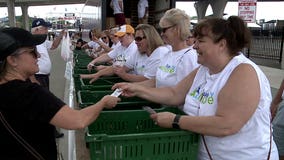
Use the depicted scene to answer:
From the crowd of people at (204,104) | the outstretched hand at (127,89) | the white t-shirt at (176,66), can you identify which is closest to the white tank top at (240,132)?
the crowd of people at (204,104)

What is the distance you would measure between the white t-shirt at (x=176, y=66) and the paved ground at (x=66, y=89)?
3.21 ft

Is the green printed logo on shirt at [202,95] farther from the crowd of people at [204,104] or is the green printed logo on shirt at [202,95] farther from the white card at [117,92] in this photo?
the white card at [117,92]

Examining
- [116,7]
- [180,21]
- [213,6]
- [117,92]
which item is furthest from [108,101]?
[213,6]

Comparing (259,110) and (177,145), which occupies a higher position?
(259,110)

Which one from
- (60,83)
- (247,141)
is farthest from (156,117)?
(60,83)

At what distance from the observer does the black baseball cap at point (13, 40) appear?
202 centimetres

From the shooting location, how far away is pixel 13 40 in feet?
6.79

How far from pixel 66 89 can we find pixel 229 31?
6.87m

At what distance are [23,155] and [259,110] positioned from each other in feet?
4.81

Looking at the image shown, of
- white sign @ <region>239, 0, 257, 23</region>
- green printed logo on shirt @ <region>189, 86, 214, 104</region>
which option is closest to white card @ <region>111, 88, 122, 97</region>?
green printed logo on shirt @ <region>189, 86, 214, 104</region>

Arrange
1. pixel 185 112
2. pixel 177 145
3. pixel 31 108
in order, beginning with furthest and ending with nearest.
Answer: pixel 185 112, pixel 177 145, pixel 31 108

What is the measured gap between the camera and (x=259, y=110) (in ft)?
7.00

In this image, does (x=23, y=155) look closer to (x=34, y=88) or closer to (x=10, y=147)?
(x=10, y=147)

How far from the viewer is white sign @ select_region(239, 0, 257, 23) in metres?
7.85
